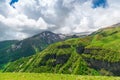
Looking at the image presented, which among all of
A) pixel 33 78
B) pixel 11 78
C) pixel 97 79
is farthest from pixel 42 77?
pixel 97 79

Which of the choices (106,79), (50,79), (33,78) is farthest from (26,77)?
(106,79)

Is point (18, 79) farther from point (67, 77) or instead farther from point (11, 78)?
point (67, 77)

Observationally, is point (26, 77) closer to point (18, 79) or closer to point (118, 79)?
point (18, 79)

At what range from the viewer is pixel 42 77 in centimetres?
3422

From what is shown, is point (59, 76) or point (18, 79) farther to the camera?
point (59, 76)

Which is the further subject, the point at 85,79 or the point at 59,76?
the point at 59,76

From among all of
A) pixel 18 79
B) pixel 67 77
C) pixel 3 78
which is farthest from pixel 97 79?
pixel 3 78

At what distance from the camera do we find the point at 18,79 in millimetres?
32812

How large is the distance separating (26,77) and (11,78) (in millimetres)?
1959

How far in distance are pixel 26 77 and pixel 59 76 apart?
4.48 metres

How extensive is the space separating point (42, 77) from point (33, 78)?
131cm

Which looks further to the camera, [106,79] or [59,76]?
[59,76]

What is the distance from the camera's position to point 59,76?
115 ft

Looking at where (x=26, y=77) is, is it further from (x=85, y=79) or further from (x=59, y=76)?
(x=85, y=79)
